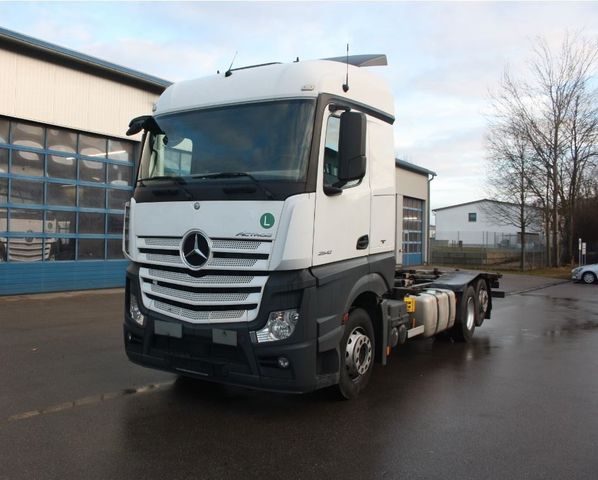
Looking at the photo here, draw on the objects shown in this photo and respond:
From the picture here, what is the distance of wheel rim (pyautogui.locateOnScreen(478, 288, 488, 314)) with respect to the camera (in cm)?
969

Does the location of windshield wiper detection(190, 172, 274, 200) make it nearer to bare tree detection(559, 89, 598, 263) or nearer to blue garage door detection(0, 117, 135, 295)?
blue garage door detection(0, 117, 135, 295)

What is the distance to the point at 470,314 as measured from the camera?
9180 millimetres

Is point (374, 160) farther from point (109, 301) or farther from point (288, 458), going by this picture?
point (109, 301)

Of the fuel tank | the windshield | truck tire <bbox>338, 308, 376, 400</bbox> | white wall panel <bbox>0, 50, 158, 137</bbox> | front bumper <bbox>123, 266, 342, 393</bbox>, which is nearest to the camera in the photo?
front bumper <bbox>123, 266, 342, 393</bbox>

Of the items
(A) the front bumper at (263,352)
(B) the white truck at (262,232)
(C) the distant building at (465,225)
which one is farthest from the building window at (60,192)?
(C) the distant building at (465,225)

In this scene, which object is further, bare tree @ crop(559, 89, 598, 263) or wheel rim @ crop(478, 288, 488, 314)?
bare tree @ crop(559, 89, 598, 263)

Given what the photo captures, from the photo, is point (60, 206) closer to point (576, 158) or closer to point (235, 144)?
point (235, 144)

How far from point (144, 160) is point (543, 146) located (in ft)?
106

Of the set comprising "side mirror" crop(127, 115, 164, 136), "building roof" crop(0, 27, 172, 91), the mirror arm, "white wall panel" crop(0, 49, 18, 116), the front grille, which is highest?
"building roof" crop(0, 27, 172, 91)

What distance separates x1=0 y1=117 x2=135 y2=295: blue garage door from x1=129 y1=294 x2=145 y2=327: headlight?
30.6ft

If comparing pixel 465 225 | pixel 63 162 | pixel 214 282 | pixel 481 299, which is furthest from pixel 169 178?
pixel 465 225

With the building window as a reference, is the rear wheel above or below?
below

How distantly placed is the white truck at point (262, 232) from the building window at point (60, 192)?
926cm

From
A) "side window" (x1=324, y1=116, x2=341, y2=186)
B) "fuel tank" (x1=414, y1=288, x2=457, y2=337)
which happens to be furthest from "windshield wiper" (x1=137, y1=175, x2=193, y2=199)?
"fuel tank" (x1=414, y1=288, x2=457, y2=337)
